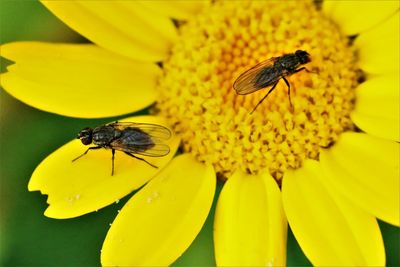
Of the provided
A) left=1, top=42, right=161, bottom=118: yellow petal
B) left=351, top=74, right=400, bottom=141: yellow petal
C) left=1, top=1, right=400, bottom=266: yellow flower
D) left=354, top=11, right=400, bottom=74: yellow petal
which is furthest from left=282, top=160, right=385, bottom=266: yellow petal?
left=1, top=42, right=161, bottom=118: yellow petal

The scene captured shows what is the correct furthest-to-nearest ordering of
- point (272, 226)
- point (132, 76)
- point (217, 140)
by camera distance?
point (132, 76) → point (217, 140) → point (272, 226)

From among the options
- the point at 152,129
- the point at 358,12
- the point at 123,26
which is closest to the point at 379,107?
the point at 358,12

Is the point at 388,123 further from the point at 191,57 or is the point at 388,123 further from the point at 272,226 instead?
the point at 191,57

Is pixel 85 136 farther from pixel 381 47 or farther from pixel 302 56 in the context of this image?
pixel 381 47

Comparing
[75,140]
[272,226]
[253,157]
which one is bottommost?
[272,226]

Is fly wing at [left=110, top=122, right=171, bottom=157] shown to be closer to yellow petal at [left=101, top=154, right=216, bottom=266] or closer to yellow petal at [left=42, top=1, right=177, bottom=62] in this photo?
yellow petal at [left=101, top=154, right=216, bottom=266]

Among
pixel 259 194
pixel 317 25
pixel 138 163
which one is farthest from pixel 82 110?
pixel 317 25

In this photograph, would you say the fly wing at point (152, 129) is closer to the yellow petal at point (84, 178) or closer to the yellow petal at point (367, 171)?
the yellow petal at point (84, 178)

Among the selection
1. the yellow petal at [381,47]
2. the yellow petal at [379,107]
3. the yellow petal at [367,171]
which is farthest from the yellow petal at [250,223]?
the yellow petal at [381,47]
